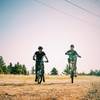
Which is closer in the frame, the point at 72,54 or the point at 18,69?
the point at 72,54

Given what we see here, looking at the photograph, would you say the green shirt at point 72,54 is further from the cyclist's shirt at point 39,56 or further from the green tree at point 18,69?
the green tree at point 18,69

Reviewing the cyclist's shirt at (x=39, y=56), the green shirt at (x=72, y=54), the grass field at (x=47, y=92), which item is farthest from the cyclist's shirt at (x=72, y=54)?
the grass field at (x=47, y=92)

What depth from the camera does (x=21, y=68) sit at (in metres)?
138

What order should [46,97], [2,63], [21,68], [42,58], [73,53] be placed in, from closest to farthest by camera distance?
[46,97] → [42,58] → [73,53] → [2,63] → [21,68]

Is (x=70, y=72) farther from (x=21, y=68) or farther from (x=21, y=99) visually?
(x=21, y=68)

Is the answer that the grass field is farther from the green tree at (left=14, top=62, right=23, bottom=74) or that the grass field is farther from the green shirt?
the green tree at (left=14, top=62, right=23, bottom=74)

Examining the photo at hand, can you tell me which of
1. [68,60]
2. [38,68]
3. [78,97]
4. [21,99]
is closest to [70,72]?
[68,60]

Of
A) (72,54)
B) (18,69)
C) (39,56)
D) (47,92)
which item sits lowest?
(47,92)

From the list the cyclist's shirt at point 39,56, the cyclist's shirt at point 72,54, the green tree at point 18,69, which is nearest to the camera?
the cyclist's shirt at point 39,56

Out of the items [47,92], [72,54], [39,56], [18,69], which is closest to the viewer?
[47,92]

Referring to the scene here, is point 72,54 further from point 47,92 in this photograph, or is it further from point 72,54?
point 47,92

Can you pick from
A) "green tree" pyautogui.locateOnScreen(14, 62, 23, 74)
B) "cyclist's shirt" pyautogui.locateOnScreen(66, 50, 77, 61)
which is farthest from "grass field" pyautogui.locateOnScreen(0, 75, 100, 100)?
"green tree" pyautogui.locateOnScreen(14, 62, 23, 74)

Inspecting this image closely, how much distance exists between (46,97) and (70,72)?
34.5 ft

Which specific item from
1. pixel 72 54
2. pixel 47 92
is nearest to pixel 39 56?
pixel 72 54
